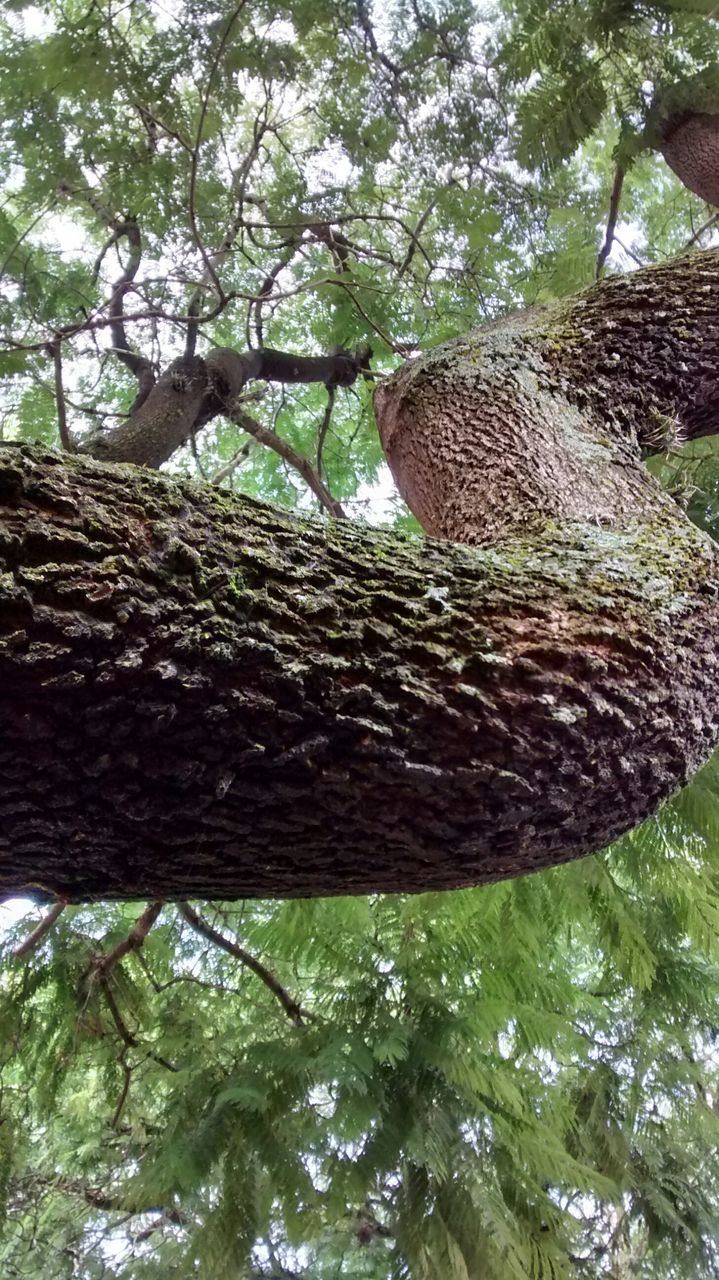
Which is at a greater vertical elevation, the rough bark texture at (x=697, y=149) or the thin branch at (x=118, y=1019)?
the rough bark texture at (x=697, y=149)

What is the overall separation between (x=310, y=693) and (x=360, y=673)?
0.25ft

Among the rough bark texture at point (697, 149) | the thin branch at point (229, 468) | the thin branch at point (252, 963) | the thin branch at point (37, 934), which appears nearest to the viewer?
the thin branch at point (37, 934)

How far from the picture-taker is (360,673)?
1008mm

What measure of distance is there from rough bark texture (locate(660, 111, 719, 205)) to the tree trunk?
88.7 inches

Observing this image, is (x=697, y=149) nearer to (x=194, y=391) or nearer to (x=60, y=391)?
(x=194, y=391)

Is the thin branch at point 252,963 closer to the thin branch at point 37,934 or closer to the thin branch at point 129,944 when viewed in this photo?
the thin branch at point 129,944

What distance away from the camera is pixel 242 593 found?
98cm

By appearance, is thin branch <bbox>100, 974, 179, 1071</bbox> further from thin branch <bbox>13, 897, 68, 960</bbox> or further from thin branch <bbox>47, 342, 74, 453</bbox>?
thin branch <bbox>47, 342, 74, 453</bbox>

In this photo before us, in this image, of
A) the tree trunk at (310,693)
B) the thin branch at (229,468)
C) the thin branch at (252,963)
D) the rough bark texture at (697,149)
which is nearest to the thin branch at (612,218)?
the rough bark texture at (697,149)

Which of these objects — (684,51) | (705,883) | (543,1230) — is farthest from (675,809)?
(684,51)

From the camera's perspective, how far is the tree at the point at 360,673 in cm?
94

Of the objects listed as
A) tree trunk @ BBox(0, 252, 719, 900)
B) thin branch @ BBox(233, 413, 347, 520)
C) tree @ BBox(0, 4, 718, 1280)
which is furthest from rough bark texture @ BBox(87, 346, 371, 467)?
tree trunk @ BBox(0, 252, 719, 900)

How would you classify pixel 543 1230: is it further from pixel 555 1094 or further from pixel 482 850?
pixel 482 850

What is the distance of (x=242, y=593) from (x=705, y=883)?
197 cm
